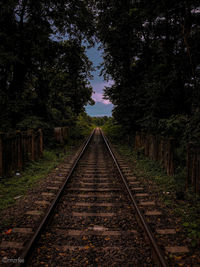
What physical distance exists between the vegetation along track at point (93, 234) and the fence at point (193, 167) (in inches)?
75.1

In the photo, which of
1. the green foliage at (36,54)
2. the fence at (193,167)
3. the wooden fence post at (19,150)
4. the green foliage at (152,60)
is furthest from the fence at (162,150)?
the green foliage at (36,54)

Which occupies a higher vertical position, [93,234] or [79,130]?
[79,130]

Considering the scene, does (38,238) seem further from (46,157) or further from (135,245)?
(46,157)

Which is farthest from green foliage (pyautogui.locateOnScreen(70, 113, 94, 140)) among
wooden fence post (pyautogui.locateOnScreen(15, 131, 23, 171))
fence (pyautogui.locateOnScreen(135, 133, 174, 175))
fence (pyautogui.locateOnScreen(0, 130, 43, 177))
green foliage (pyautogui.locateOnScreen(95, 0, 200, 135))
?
wooden fence post (pyautogui.locateOnScreen(15, 131, 23, 171))

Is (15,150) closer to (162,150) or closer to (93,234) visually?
(93,234)

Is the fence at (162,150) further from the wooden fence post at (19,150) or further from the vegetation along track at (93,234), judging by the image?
the wooden fence post at (19,150)

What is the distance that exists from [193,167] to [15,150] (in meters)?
6.35

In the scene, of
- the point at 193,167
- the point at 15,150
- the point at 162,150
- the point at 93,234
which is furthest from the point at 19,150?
the point at 193,167

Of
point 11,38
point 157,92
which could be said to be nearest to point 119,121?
point 157,92

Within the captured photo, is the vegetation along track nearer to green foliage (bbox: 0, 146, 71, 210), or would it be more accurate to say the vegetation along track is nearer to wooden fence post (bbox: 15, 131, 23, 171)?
green foliage (bbox: 0, 146, 71, 210)

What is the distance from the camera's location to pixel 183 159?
6.70m

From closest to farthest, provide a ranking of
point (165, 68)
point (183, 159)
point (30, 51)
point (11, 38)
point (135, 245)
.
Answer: point (135, 245), point (183, 159), point (165, 68), point (11, 38), point (30, 51)

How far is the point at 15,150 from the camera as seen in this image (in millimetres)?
7000

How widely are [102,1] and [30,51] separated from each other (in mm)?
8335
